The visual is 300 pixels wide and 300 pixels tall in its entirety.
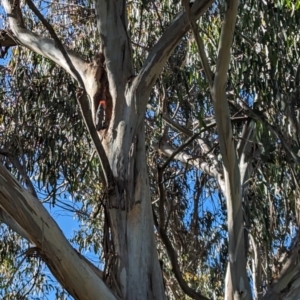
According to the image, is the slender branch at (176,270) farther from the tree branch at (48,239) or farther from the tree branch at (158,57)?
the tree branch at (48,239)

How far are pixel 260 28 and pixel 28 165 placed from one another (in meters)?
2.06

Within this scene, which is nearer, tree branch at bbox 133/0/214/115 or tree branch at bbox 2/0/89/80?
tree branch at bbox 133/0/214/115

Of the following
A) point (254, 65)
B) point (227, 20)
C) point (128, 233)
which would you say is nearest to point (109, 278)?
point (128, 233)

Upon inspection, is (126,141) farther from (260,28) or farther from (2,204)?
(260,28)

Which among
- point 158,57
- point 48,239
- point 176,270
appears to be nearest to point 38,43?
point 158,57

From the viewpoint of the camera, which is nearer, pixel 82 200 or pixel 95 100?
pixel 95 100

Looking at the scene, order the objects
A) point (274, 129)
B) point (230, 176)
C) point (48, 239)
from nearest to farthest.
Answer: point (48, 239) → point (230, 176) → point (274, 129)

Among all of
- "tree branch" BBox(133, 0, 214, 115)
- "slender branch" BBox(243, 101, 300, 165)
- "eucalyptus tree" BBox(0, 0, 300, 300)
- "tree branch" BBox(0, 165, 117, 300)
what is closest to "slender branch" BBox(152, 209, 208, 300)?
"eucalyptus tree" BBox(0, 0, 300, 300)

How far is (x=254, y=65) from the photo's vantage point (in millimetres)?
4098

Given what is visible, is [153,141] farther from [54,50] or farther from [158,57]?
[158,57]

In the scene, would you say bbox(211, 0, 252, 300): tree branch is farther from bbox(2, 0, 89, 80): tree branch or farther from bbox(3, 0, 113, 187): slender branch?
Result: bbox(2, 0, 89, 80): tree branch

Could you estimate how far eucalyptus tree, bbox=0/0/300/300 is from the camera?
3.01m

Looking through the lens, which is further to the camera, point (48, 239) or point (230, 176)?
point (230, 176)

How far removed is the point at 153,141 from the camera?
19.1ft
